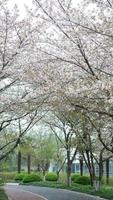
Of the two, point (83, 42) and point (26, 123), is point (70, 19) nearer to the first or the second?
point (83, 42)

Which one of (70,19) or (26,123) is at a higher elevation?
(70,19)

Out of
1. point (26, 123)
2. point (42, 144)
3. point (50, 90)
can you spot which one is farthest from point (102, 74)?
point (42, 144)

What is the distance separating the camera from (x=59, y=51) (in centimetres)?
1227

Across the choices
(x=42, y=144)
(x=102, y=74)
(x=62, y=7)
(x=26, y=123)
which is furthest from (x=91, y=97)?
(x=42, y=144)

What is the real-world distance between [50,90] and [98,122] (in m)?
3.52

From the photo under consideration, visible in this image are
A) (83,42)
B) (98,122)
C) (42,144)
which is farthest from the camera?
(42,144)

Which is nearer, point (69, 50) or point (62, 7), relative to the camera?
point (62, 7)

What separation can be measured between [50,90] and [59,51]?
1.13 meters

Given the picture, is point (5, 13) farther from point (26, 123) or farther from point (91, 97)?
point (26, 123)

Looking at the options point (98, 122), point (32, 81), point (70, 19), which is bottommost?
point (98, 122)

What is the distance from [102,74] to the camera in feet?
38.5

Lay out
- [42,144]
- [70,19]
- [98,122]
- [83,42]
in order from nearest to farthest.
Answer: [70,19] → [83,42] → [98,122] → [42,144]

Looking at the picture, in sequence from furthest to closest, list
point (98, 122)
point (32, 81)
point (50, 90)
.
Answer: point (98, 122)
point (32, 81)
point (50, 90)

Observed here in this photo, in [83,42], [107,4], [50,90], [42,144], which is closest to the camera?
[107,4]
